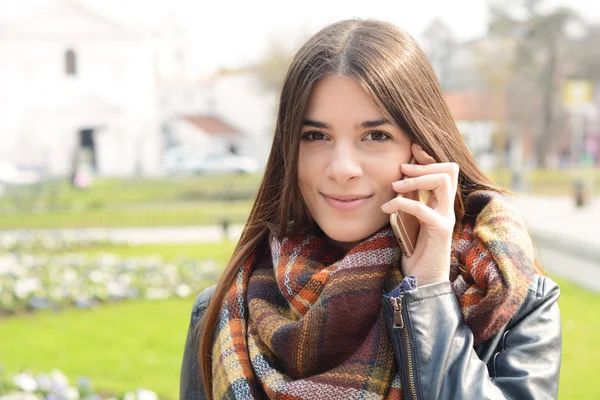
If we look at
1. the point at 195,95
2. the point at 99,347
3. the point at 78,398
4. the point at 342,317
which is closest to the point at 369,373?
the point at 342,317

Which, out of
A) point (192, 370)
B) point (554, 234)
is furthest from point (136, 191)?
point (192, 370)

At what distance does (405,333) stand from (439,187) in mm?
320

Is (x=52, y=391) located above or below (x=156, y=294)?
above

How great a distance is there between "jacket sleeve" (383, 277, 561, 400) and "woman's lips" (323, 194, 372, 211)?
0.25 metres

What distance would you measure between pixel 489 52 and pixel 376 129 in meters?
31.1

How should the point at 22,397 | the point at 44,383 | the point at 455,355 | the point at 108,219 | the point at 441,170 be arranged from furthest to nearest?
1. the point at 108,219
2. the point at 44,383
3. the point at 22,397
4. the point at 441,170
5. the point at 455,355

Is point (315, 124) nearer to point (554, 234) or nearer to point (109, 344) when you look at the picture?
point (109, 344)

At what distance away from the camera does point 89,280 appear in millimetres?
8875

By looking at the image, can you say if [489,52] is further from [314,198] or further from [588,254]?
[314,198]

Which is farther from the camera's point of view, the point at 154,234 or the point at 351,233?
the point at 154,234

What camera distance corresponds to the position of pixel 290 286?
1.83m

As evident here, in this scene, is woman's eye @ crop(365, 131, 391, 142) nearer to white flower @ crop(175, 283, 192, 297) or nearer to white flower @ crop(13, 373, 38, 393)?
white flower @ crop(13, 373, 38, 393)

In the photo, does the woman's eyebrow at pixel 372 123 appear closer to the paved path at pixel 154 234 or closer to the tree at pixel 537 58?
the paved path at pixel 154 234

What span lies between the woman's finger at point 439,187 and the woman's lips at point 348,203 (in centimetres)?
12
